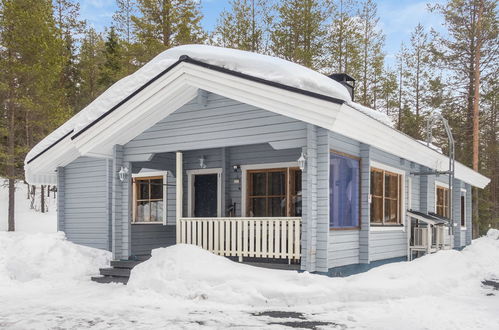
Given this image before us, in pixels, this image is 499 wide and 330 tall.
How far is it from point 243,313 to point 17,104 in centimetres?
2005

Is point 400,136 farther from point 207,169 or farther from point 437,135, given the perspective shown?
point 437,135

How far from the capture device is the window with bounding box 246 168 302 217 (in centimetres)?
1106

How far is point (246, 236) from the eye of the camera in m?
9.11

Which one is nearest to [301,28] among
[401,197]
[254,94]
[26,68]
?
[26,68]

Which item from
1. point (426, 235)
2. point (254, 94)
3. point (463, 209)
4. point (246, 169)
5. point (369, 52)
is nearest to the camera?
point (254, 94)

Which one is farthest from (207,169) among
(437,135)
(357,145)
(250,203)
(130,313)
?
(437,135)

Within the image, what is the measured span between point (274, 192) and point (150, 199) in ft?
12.9

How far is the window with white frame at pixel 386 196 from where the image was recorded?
10656 millimetres

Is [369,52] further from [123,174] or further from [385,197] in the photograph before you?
[123,174]

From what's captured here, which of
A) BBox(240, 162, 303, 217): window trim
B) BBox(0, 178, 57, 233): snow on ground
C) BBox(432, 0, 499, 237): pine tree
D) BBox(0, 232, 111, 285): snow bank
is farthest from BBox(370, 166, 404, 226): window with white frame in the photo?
BBox(0, 178, 57, 233): snow on ground

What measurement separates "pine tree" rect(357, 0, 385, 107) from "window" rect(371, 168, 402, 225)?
646 inches

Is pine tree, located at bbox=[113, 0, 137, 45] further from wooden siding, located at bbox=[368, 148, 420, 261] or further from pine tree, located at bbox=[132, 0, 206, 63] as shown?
wooden siding, located at bbox=[368, 148, 420, 261]

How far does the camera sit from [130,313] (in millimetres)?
6762

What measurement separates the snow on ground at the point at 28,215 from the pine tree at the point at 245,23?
13.9m
